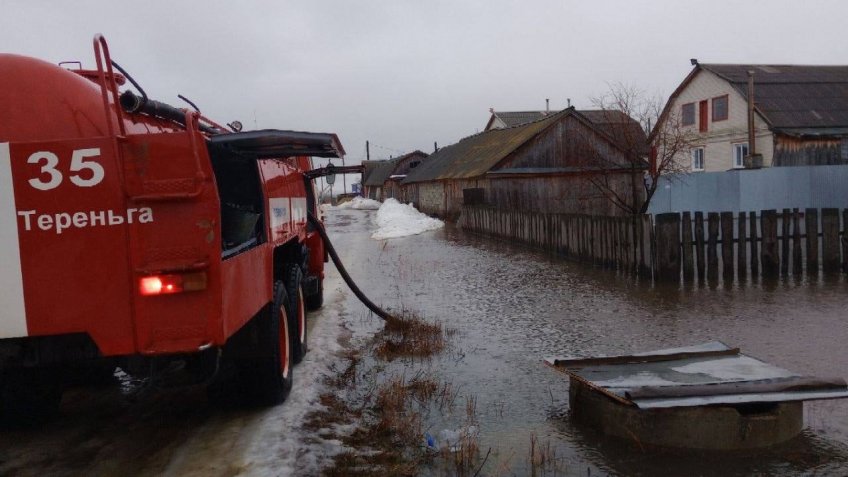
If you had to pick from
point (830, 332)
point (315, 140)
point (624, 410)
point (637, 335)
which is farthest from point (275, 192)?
point (830, 332)

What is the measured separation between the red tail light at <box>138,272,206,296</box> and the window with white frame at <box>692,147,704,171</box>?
37969 millimetres

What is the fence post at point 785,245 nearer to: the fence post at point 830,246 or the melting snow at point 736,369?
the fence post at point 830,246

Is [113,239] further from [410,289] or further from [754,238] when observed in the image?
[754,238]

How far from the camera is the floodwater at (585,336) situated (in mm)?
5148

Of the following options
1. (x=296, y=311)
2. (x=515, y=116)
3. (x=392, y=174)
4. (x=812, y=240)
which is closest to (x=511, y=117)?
(x=515, y=116)

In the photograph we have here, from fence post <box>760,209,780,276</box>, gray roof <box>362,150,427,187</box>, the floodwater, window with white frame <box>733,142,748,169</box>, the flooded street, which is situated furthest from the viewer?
gray roof <box>362,150,427,187</box>

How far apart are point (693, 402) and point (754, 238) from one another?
8842 millimetres

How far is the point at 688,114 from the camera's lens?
3928 cm

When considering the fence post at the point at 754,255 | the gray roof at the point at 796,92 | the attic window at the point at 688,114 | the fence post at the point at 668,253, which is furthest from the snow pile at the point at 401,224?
the fence post at the point at 754,255

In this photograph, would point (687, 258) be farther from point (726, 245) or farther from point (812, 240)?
point (812, 240)

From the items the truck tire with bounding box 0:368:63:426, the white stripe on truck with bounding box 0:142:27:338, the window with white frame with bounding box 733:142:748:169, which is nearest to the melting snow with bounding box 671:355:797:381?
the white stripe on truck with bounding box 0:142:27:338

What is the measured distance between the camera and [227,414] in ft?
19.5

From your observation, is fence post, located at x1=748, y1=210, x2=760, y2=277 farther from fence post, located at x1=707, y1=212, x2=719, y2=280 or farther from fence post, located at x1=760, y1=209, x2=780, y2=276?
fence post, located at x1=707, y1=212, x2=719, y2=280

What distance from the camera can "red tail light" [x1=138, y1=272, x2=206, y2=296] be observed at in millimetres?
4105
